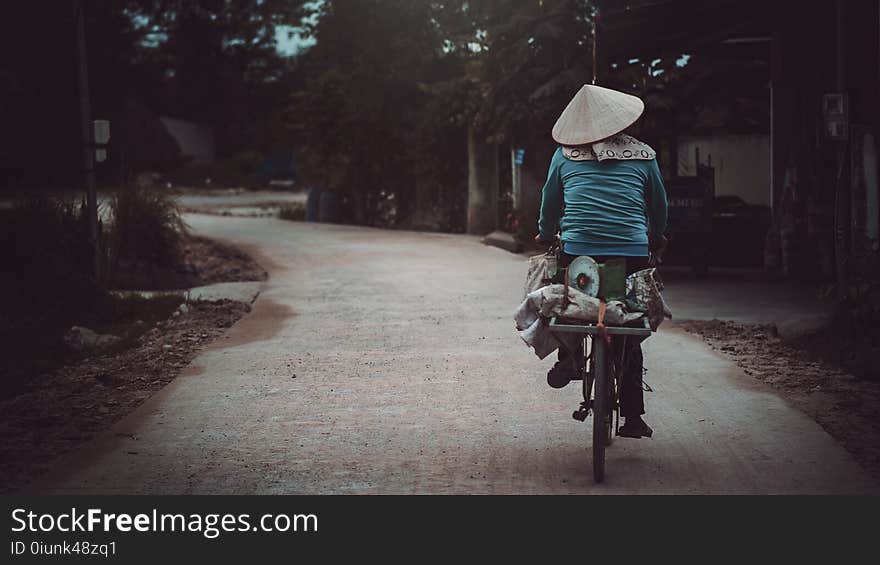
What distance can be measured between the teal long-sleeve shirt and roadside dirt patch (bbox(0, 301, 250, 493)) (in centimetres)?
321

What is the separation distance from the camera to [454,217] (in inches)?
1111

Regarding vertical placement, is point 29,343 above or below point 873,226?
below

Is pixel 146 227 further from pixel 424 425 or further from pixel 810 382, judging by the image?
pixel 810 382

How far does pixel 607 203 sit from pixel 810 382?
3325 mm

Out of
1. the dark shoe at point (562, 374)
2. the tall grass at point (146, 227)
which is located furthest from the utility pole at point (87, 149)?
the dark shoe at point (562, 374)

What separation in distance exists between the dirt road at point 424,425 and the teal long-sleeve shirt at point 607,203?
1.20m

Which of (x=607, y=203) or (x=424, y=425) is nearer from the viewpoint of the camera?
(x=607, y=203)

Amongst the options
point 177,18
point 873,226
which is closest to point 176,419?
point 873,226

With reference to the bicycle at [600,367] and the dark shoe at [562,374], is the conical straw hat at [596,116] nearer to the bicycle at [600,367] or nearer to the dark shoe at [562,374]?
the bicycle at [600,367]

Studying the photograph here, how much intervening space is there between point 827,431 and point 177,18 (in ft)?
170

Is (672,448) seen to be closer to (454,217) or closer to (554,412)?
(554,412)

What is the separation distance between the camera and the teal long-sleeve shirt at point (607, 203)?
6.55 meters

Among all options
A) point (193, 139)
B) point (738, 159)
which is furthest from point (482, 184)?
point (193, 139)

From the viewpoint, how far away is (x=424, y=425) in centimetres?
768
